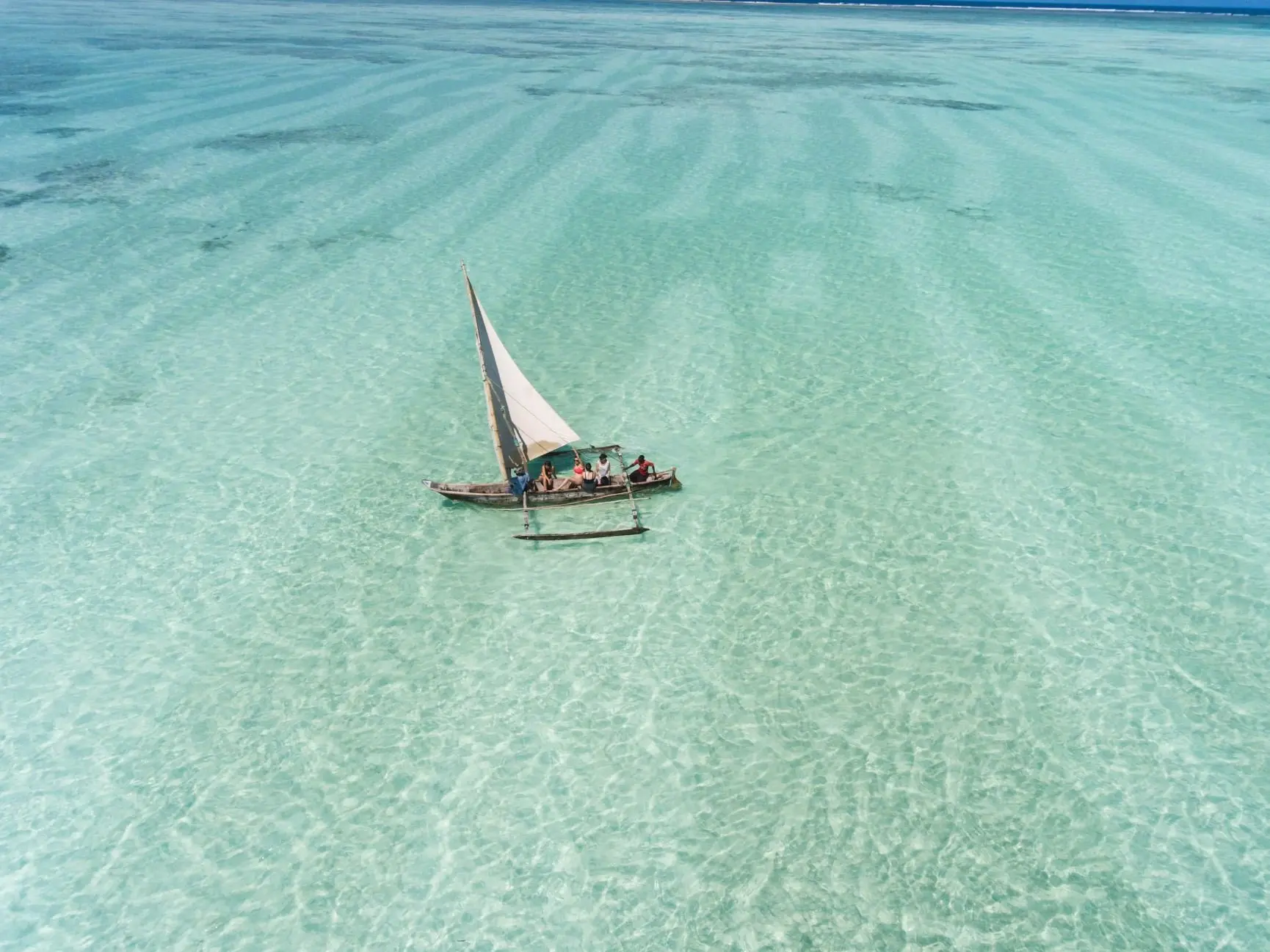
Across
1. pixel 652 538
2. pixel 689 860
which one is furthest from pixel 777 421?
pixel 689 860

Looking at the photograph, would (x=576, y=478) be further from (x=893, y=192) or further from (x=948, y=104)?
(x=948, y=104)

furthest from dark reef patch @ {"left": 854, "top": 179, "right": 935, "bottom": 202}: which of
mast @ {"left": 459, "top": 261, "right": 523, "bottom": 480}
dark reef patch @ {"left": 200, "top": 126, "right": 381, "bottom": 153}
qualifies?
mast @ {"left": 459, "top": 261, "right": 523, "bottom": 480}

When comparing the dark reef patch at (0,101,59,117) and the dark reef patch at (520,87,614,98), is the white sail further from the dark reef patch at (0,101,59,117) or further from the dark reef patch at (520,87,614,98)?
the dark reef patch at (0,101,59,117)

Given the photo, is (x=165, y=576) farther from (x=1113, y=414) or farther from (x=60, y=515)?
(x=1113, y=414)

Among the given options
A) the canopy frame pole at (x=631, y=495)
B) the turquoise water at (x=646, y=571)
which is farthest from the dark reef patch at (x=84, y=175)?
the canopy frame pole at (x=631, y=495)

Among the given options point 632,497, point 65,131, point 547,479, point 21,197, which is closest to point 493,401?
point 547,479

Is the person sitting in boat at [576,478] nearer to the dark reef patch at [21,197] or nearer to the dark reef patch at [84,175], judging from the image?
the dark reef patch at [21,197]
